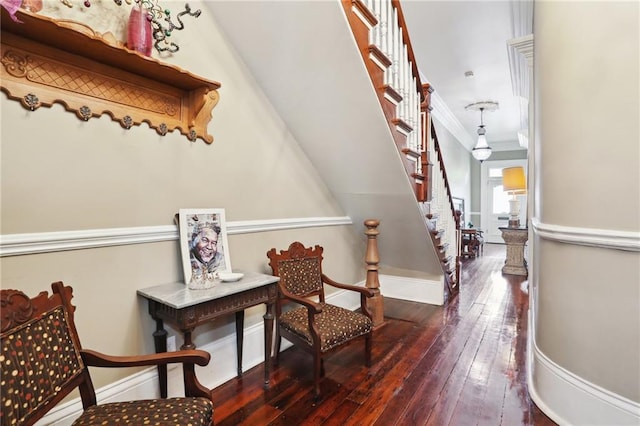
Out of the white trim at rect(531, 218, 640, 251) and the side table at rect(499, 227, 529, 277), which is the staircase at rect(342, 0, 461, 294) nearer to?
the white trim at rect(531, 218, 640, 251)

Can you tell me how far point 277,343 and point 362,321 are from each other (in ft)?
2.16

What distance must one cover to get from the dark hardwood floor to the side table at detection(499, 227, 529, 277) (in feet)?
7.45

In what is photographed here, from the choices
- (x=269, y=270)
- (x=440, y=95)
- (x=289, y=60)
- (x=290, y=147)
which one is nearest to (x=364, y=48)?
(x=289, y=60)

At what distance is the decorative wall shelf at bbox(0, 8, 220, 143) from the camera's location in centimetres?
128

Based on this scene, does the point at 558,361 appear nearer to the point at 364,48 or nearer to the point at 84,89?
the point at 364,48

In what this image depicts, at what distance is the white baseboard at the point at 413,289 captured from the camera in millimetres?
3791

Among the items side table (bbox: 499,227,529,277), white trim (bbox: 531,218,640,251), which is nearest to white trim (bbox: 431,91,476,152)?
side table (bbox: 499,227,529,277)

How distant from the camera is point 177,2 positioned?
1848 mm

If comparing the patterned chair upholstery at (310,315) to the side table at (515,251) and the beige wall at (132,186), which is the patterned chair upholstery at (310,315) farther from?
the side table at (515,251)

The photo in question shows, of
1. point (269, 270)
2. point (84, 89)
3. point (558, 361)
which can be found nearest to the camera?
point (84, 89)

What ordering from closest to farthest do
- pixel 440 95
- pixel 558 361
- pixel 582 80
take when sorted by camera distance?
pixel 582 80, pixel 558 361, pixel 440 95

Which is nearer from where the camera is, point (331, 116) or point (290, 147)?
point (331, 116)

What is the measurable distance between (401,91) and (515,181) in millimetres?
3267

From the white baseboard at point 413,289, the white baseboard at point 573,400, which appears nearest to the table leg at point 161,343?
the white baseboard at point 573,400
